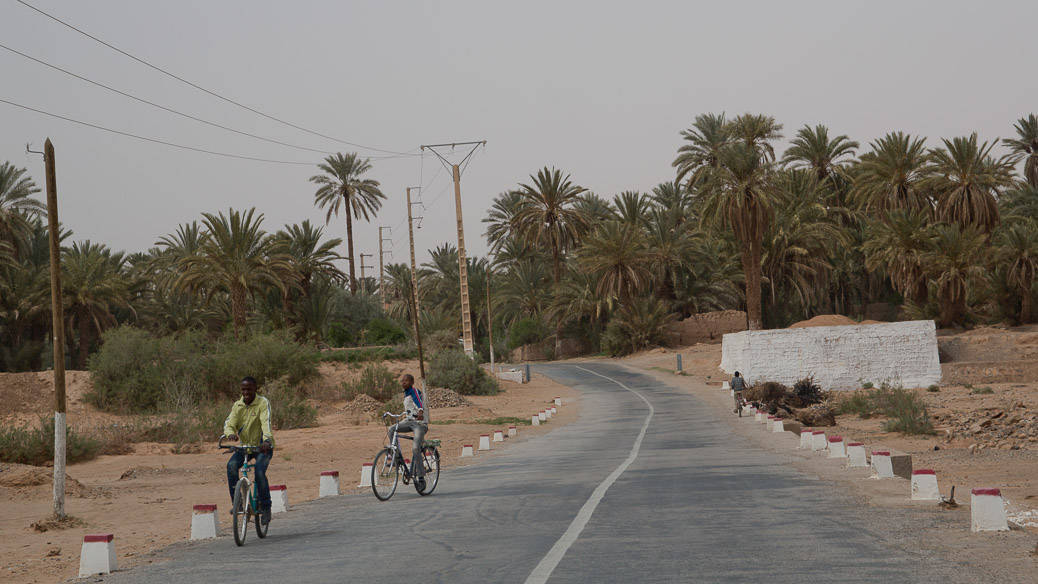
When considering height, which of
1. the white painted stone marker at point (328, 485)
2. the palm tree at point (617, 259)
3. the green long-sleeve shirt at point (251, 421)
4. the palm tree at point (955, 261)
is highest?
the palm tree at point (617, 259)

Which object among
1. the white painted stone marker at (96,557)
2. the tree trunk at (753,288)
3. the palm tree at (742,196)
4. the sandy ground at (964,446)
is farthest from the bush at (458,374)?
the white painted stone marker at (96,557)

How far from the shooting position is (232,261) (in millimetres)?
47094

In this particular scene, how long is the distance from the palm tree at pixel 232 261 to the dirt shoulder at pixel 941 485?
83.7ft

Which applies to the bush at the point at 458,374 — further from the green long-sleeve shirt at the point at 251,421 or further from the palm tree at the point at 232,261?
the green long-sleeve shirt at the point at 251,421

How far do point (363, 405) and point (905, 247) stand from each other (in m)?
34.0

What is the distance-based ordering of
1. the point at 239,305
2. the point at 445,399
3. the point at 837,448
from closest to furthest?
the point at 837,448 → the point at 445,399 → the point at 239,305

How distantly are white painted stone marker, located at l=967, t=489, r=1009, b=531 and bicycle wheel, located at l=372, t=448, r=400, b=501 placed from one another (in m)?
8.18

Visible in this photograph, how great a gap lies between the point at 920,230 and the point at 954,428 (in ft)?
105

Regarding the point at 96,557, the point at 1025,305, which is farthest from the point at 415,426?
the point at 1025,305

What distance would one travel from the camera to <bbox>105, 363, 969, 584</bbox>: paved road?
24.1 feet

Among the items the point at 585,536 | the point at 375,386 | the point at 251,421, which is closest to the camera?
the point at 585,536

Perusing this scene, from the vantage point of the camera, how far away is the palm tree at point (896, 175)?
62.5m

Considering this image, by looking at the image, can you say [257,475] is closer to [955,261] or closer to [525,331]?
[955,261]

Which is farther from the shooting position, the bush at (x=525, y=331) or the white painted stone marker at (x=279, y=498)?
the bush at (x=525, y=331)
